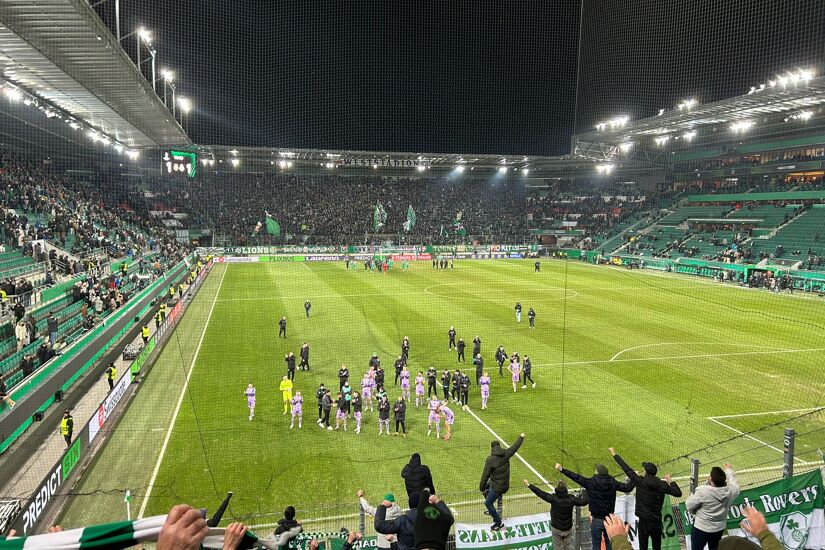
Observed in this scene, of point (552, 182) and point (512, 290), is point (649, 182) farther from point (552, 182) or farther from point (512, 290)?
point (512, 290)

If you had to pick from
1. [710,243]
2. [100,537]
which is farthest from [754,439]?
[710,243]

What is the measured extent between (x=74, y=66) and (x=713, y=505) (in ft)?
84.6

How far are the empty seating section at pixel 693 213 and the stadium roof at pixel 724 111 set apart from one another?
1083 centimetres

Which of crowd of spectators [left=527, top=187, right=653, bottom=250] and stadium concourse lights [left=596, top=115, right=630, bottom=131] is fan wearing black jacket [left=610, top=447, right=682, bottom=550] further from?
crowd of spectators [left=527, top=187, right=653, bottom=250]

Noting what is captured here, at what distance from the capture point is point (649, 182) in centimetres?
6431

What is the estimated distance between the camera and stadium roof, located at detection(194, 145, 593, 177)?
57031 mm

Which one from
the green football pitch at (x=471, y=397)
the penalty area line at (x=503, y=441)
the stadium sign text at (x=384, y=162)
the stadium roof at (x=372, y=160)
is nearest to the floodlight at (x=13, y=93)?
the green football pitch at (x=471, y=397)

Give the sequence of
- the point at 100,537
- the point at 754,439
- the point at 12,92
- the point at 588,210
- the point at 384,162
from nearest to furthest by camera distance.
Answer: the point at 100,537, the point at 754,439, the point at 12,92, the point at 384,162, the point at 588,210

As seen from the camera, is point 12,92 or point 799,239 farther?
point 799,239

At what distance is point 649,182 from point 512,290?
115ft

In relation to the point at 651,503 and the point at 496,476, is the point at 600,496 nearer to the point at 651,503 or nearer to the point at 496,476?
the point at 651,503

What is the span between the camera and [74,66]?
22.0 m

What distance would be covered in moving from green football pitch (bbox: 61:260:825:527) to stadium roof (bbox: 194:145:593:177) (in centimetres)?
2570

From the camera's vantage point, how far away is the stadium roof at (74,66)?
55.0 feet
